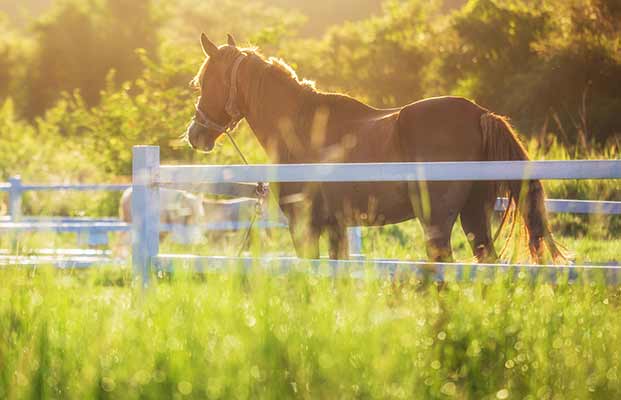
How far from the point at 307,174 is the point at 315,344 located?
1447 mm

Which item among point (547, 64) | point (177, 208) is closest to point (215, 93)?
point (177, 208)

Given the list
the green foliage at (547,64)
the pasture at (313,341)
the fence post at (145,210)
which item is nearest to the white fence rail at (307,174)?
the fence post at (145,210)

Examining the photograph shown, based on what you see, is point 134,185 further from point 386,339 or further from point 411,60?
point 411,60

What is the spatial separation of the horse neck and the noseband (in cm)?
6

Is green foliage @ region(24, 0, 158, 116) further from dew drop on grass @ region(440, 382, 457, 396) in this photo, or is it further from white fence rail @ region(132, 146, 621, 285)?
dew drop on grass @ region(440, 382, 457, 396)

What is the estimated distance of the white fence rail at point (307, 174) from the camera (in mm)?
4102

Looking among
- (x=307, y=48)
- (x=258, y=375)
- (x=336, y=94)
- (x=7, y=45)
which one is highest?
(x=7, y=45)

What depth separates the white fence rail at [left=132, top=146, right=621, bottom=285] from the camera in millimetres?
4102

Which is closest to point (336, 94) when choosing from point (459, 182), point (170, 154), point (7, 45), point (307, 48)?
point (459, 182)

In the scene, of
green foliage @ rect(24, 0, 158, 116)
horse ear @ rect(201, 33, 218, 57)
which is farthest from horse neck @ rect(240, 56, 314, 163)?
green foliage @ rect(24, 0, 158, 116)

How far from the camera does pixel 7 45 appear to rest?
43.0m

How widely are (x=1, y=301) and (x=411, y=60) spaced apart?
20531 millimetres

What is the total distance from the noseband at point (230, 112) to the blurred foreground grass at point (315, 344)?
2990mm

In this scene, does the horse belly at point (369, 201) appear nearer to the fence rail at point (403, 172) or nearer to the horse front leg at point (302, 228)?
the horse front leg at point (302, 228)
